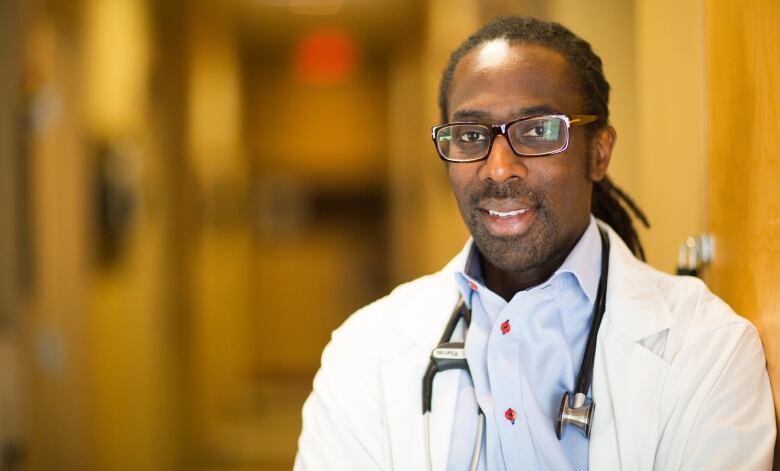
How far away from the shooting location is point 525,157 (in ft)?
4.39

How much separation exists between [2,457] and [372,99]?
16.8 feet

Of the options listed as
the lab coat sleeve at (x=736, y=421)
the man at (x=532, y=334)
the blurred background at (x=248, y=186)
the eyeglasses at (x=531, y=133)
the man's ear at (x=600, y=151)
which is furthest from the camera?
the blurred background at (x=248, y=186)

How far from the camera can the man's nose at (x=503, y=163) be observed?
4.37 ft

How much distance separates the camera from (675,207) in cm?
189

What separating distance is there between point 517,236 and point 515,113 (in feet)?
0.68

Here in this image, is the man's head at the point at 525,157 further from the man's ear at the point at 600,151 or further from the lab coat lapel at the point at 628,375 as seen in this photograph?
the lab coat lapel at the point at 628,375

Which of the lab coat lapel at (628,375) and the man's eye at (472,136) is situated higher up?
the man's eye at (472,136)

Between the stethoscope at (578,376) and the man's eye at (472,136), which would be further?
the man's eye at (472,136)

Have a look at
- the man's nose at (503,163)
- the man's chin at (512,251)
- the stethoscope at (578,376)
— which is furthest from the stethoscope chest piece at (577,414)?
the man's nose at (503,163)

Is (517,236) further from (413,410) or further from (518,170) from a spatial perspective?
(413,410)

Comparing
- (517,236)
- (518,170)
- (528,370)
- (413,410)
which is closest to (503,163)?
(518,170)

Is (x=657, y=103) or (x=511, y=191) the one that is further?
(x=657, y=103)

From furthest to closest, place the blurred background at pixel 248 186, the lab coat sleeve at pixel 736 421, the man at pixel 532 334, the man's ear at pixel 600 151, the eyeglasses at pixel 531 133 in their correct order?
the blurred background at pixel 248 186 → the man's ear at pixel 600 151 → the eyeglasses at pixel 531 133 → the man at pixel 532 334 → the lab coat sleeve at pixel 736 421

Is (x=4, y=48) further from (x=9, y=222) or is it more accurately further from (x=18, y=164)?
(x=9, y=222)
